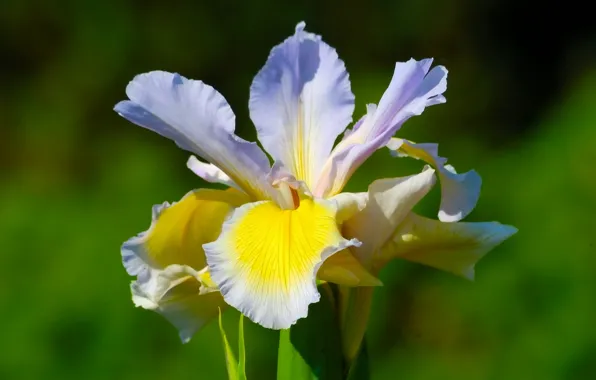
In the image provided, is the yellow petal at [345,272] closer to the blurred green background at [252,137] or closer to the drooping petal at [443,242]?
the drooping petal at [443,242]

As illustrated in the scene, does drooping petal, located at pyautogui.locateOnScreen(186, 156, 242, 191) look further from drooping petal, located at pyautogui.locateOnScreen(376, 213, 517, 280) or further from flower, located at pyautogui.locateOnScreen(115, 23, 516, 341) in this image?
drooping petal, located at pyautogui.locateOnScreen(376, 213, 517, 280)

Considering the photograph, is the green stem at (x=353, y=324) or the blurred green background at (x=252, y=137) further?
the blurred green background at (x=252, y=137)

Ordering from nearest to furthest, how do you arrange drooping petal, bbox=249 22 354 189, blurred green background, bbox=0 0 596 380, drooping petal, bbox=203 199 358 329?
drooping petal, bbox=203 199 358 329 → drooping petal, bbox=249 22 354 189 → blurred green background, bbox=0 0 596 380

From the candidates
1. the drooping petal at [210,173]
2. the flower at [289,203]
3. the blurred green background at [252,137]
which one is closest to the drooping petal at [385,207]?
the flower at [289,203]

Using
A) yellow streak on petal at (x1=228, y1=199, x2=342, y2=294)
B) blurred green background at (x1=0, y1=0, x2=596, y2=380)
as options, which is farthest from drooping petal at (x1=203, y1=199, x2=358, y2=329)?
blurred green background at (x1=0, y1=0, x2=596, y2=380)

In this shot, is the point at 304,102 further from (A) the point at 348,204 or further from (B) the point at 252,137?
(B) the point at 252,137

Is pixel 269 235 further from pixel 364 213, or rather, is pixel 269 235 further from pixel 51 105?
pixel 51 105

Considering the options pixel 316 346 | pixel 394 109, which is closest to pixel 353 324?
pixel 316 346

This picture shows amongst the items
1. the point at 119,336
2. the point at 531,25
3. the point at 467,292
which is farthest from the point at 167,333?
the point at 531,25
